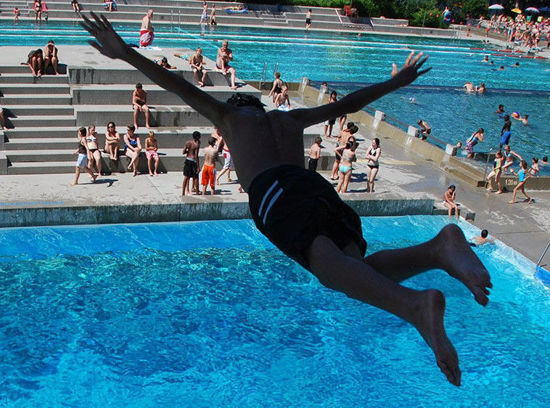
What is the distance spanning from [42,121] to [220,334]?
8981 millimetres

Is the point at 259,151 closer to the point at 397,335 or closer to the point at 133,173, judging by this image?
the point at 397,335

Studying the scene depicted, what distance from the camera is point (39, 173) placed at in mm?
14969

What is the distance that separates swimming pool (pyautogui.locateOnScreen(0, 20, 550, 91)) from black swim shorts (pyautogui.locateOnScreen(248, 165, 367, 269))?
25207mm

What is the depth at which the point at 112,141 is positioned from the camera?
49.1 feet

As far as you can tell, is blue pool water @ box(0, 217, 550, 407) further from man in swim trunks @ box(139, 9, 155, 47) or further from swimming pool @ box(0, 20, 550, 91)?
swimming pool @ box(0, 20, 550, 91)

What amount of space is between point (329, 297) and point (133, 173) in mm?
6336

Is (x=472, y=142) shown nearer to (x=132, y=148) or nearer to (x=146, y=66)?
(x=132, y=148)

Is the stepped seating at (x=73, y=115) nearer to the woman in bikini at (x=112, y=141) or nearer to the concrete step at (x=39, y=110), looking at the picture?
the concrete step at (x=39, y=110)

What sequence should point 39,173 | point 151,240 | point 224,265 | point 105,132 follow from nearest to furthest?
point 224,265 < point 151,240 < point 39,173 < point 105,132

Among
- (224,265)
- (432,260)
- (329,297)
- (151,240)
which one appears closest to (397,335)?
(329,297)

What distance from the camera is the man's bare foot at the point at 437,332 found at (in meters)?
2.94

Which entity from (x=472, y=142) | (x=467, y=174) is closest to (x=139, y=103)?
(x=467, y=174)

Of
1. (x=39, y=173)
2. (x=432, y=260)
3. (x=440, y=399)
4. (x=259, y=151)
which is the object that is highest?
(x=259, y=151)

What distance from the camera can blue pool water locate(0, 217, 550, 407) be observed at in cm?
888
